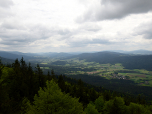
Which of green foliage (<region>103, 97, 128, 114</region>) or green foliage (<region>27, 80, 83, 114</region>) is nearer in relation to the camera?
green foliage (<region>27, 80, 83, 114</region>)

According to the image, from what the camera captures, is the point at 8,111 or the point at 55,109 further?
the point at 55,109

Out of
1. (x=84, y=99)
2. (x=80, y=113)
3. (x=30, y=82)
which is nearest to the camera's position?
(x=80, y=113)

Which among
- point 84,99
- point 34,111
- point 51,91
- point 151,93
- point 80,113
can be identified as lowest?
point 151,93

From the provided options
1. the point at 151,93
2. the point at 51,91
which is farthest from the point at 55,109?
the point at 151,93

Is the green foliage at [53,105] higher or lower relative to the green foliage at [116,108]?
higher

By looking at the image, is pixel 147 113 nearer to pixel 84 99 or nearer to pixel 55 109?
pixel 84 99

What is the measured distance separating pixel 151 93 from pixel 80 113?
199441 millimetres

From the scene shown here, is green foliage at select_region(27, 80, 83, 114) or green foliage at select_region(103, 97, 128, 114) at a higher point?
green foliage at select_region(27, 80, 83, 114)

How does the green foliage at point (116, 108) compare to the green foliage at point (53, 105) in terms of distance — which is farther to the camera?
the green foliage at point (116, 108)

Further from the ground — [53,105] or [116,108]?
[53,105]

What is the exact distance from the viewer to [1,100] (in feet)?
32.6

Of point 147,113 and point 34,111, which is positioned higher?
point 34,111

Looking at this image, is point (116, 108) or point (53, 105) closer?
point (53, 105)

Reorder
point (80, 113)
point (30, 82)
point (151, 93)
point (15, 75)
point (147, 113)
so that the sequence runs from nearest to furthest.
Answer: point (80, 113) < point (147, 113) < point (15, 75) < point (30, 82) < point (151, 93)
